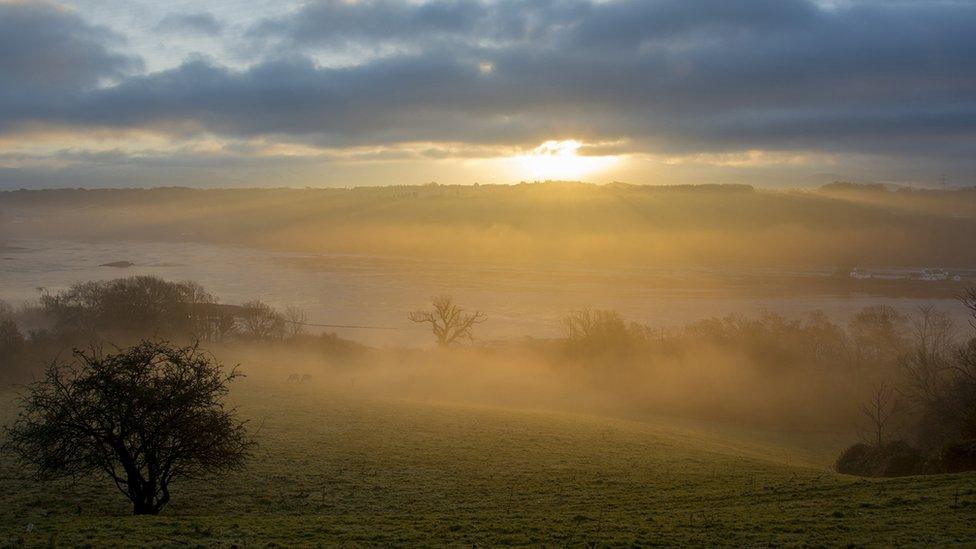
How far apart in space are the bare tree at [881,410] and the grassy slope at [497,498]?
13221 mm

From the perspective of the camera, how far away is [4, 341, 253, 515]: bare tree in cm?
1687

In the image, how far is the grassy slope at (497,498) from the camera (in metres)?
13.2

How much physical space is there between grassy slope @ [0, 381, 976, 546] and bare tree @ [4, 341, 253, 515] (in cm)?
99

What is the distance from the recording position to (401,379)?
51750 millimetres

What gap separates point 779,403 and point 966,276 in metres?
72.7

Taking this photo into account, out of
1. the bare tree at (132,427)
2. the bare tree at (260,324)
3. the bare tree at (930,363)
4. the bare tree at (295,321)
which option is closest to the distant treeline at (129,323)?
the bare tree at (260,324)

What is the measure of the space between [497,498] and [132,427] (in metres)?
9.83

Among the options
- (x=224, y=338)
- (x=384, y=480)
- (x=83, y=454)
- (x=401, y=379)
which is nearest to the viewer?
(x=83, y=454)

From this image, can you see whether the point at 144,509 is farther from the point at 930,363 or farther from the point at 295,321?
the point at 295,321

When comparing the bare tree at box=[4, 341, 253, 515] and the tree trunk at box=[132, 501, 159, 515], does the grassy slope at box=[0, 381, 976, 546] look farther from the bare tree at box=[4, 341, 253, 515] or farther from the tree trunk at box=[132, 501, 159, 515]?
the bare tree at box=[4, 341, 253, 515]

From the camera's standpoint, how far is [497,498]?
17797 millimetres

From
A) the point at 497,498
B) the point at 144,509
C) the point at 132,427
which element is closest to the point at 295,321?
the point at 132,427

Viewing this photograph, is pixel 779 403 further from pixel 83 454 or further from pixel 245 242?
pixel 245 242

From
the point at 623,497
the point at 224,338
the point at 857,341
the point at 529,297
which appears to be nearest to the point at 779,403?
the point at 857,341
